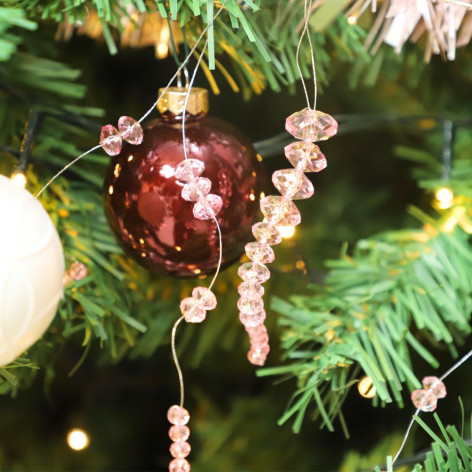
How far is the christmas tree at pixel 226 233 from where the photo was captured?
12.5 inches

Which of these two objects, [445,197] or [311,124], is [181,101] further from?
[445,197]

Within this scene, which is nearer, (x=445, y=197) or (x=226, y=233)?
(x=226, y=233)

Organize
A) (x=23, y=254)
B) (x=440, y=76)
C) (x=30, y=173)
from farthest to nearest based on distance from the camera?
1. (x=440, y=76)
2. (x=30, y=173)
3. (x=23, y=254)

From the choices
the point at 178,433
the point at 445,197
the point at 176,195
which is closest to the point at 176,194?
the point at 176,195

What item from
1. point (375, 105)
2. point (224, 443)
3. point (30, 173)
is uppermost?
point (375, 105)

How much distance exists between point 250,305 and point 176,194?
0.24 ft

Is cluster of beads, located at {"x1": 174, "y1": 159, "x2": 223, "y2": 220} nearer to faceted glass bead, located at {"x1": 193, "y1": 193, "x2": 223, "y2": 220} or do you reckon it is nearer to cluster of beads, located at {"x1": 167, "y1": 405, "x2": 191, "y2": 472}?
faceted glass bead, located at {"x1": 193, "y1": 193, "x2": 223, "y2": 220}

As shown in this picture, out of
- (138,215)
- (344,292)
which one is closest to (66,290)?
(138,215)

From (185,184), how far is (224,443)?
1.01 feet

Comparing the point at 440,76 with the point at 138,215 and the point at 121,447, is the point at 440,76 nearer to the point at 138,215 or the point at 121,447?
the point at 138,215

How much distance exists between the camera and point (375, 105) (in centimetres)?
56

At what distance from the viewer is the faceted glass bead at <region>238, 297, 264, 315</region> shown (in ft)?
0.97

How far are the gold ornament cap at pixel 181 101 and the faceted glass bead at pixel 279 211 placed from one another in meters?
0.08

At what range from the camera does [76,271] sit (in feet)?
1.20
